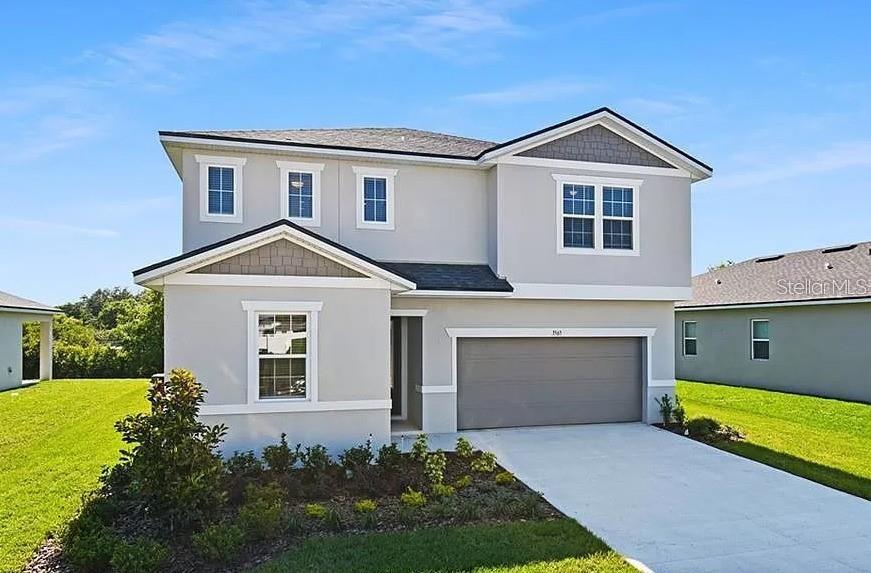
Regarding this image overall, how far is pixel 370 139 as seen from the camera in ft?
46.4

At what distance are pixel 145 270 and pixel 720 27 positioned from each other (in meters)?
11.3

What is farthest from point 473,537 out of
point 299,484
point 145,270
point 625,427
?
point 625,427

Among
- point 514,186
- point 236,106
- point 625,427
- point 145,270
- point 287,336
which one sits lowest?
point 625,427

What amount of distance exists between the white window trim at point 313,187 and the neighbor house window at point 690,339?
16270 millimetres

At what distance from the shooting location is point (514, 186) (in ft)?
43.2

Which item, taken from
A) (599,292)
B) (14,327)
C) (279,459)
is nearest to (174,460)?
(279,459)

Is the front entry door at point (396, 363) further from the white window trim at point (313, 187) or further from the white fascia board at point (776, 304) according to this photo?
the white fascia board at point (776, 304)

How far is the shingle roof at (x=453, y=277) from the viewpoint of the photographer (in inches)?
491

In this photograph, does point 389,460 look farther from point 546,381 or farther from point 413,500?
point 546,381

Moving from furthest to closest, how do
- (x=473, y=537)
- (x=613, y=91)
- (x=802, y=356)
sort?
(x=802, y=356) → (x=613, y=91) → (x=473, y=537)

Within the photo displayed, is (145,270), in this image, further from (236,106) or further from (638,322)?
(638,322)

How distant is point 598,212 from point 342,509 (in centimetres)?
847

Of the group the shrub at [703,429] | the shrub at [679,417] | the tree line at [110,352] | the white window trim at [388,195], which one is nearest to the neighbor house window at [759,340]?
the shrub at [679,417]

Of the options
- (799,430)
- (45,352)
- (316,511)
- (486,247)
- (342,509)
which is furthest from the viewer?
(45,352)
